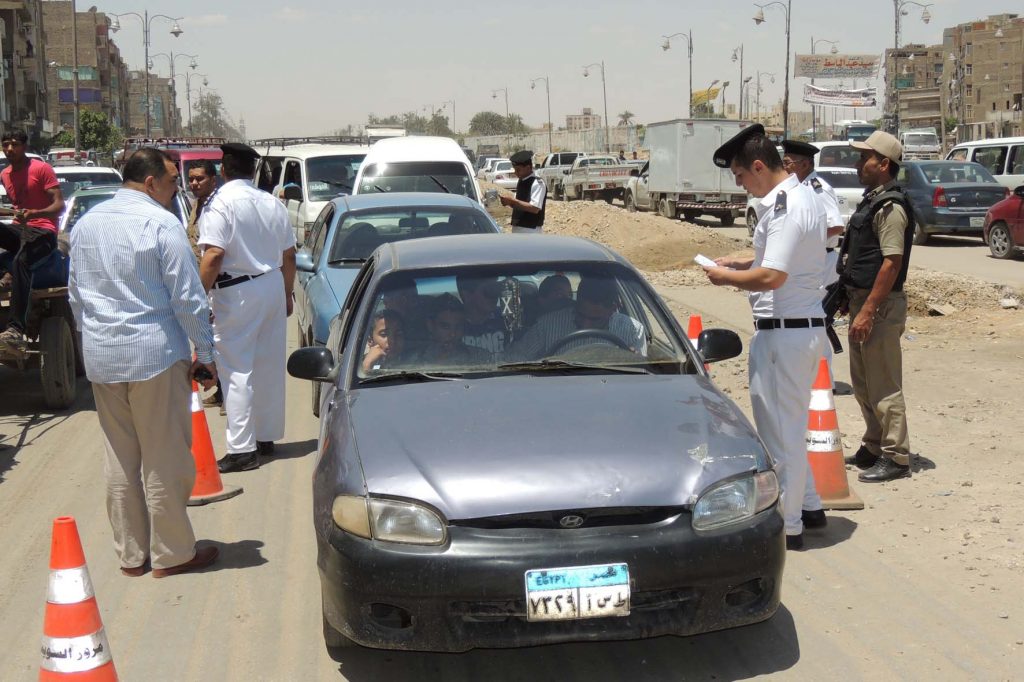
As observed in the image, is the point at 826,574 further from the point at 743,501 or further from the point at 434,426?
the point at 434,426

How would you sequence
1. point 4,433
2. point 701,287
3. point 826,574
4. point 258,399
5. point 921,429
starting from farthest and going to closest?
point 701,287 < point 4,433 < point 921,429 < point 258,399 < point 826,574

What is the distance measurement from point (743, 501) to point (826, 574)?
4.48 ft

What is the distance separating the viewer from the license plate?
3764mm

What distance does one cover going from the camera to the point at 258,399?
7.41m

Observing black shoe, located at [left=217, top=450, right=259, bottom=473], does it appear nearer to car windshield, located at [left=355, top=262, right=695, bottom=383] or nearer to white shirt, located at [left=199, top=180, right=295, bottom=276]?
white shirt, located at [left=199, top=180, right=295, bottom=276]

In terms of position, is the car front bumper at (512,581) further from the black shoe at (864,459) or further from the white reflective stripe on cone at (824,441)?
the black shoe at (864,459)

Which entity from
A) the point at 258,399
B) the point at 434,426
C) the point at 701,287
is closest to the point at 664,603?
the point at 434,426

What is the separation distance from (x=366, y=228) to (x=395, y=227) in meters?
0.27

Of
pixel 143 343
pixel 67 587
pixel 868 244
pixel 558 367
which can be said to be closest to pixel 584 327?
pixel 558 367

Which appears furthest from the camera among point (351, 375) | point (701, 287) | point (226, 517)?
point (701, 287)

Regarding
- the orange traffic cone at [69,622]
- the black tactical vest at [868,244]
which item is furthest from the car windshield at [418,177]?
the orange traffic cone at [69,622]

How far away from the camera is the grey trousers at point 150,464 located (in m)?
5.11

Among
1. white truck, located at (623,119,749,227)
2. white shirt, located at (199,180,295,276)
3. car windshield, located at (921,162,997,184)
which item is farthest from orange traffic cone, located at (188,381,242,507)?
white truck, located at (623,119,749,227)

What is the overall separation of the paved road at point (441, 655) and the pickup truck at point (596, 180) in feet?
118
